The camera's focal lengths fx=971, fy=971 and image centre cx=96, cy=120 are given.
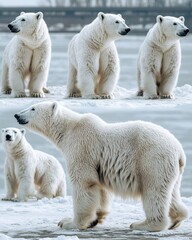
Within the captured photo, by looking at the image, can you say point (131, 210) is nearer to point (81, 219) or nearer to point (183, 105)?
point (81, 219)

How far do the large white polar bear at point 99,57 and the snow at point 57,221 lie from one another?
406cm

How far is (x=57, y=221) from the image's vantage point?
6.87 m

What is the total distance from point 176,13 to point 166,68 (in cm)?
6529

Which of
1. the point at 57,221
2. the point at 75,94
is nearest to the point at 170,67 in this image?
the point at 75,94

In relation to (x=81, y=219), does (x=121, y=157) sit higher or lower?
higher

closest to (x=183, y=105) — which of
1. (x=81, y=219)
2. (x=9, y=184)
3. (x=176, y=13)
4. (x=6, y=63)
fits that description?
(x=6, y=63)

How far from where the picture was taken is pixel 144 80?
39.4ft

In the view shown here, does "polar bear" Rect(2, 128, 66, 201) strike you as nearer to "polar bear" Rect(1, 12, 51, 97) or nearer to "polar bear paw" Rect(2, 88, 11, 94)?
"polar bear" Rect(1, 12, 51, 97)

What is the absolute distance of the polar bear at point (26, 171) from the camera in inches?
336

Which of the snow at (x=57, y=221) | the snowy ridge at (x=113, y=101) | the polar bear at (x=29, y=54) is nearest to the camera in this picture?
the snow at (x=57, y=221)

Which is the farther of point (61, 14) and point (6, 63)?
point (61, 14)

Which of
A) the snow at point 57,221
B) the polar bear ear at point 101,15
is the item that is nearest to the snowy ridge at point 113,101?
the polar bear ear at point 101,15

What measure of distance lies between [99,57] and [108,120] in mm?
785

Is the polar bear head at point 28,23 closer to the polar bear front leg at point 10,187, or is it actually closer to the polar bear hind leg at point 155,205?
the polar bear front leg at point 10,187
